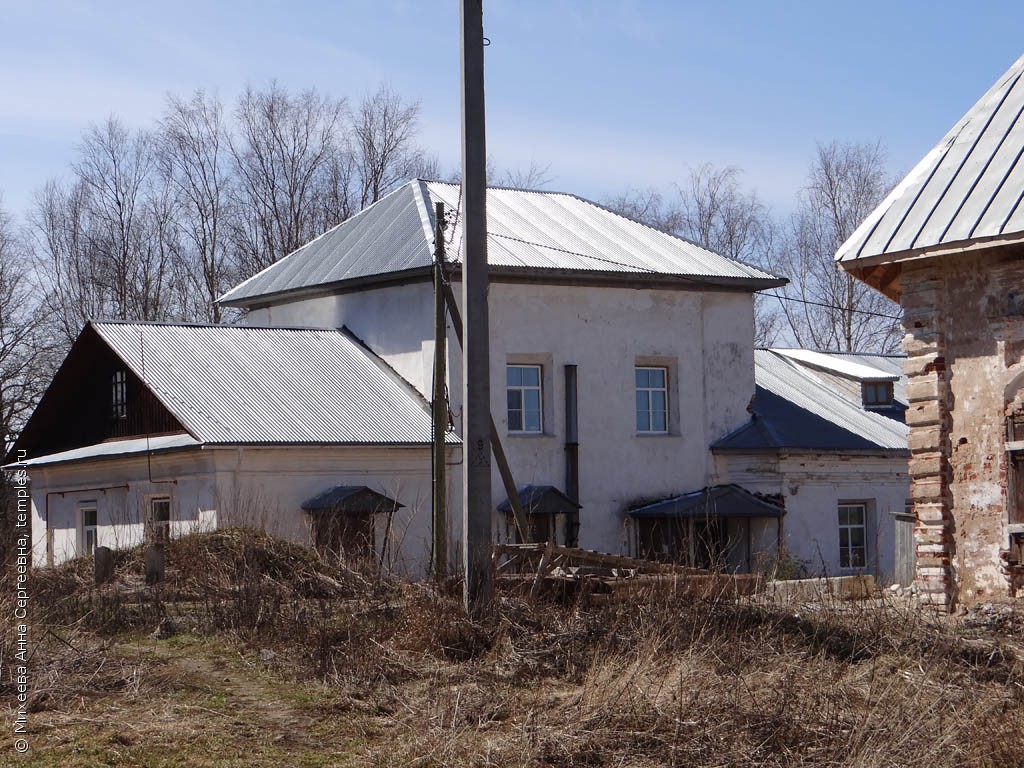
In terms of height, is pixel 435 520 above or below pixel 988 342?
below

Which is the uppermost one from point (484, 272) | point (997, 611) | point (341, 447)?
point (484, 272)

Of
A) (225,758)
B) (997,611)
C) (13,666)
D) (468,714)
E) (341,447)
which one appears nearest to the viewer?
(225,758)

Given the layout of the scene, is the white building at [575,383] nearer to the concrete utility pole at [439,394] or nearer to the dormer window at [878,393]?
the dormer window at [878,393]

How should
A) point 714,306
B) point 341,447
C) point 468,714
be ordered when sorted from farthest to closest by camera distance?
point 714,306 → point 341,447 → point 468,714

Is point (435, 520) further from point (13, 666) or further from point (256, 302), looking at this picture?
point (256, 302)

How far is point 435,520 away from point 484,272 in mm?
4018

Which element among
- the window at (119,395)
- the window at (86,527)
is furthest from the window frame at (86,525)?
the window at (119,395)

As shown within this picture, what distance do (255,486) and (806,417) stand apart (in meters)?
11.2

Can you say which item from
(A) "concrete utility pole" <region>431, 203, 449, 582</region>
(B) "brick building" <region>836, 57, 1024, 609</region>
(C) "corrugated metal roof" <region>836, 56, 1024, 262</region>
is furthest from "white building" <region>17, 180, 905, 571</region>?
(C) "corrugated metal roof" <region>836, 56, 1024, 262</region>

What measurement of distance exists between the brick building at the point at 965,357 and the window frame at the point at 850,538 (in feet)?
38.6

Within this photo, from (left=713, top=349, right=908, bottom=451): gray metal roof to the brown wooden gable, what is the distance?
1046cm

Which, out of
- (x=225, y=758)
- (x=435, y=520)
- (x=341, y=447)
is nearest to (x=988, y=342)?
(x=435, y=520)

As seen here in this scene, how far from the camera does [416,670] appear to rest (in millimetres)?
10586

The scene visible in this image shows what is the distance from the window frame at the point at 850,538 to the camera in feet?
86.4
